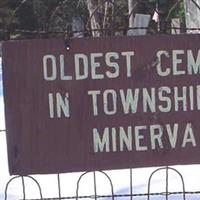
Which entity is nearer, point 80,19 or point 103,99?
point 103,99

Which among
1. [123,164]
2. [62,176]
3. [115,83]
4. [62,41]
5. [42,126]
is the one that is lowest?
[62,176]

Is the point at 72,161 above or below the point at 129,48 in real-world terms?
below

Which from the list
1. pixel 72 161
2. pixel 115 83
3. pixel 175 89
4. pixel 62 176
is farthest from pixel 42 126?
pixel 62 176

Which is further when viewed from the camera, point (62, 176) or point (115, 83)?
point (62, 176)

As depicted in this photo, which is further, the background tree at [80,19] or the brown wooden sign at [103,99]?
the background tree at [80,19]

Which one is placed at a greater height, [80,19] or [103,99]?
[80,19]

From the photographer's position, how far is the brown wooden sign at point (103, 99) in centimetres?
358

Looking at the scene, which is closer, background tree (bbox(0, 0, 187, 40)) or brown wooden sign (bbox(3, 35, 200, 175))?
brown wooden sign (bbox(3, 35, 200, 175))

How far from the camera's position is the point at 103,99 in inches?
142

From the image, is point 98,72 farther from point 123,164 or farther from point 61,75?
point 123,164

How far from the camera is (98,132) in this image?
362 cm

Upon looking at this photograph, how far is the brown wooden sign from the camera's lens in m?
3.58

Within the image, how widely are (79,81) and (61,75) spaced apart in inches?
4.4

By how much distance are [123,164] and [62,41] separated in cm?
82
